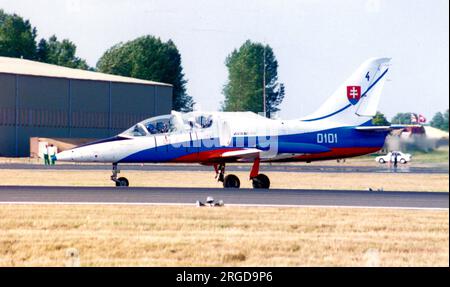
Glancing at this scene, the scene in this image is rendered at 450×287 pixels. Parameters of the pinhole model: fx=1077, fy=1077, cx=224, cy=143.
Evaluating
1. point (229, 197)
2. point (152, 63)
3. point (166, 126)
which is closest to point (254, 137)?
point (166, 126)

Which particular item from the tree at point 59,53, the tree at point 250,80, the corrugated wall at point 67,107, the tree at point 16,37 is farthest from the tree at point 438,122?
the tree at point 59,53

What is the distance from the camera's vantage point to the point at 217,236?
21.7 m

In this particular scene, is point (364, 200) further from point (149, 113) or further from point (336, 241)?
point (149, 113)

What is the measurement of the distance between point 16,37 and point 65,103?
51.6 meters

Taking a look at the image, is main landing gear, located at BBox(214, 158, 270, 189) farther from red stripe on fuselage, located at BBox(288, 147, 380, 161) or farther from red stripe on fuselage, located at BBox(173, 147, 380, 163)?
red stripe on fuselage, located at BBox(288, 147, 380, 161)

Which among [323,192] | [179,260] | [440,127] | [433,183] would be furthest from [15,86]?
[179,260]

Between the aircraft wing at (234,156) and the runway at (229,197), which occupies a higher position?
the aircraft wing at (234,156)

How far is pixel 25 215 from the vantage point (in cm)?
2508

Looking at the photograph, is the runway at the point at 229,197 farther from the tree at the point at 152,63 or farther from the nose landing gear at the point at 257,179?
the tree at the point at 152,63

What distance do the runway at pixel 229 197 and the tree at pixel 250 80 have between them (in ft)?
302

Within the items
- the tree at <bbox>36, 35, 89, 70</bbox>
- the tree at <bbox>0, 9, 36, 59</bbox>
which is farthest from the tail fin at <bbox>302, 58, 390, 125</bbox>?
the tree at <bbox>36, 35, 89, 70</bbox>

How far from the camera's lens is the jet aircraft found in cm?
3875

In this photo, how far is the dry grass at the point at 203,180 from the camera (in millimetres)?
45812
